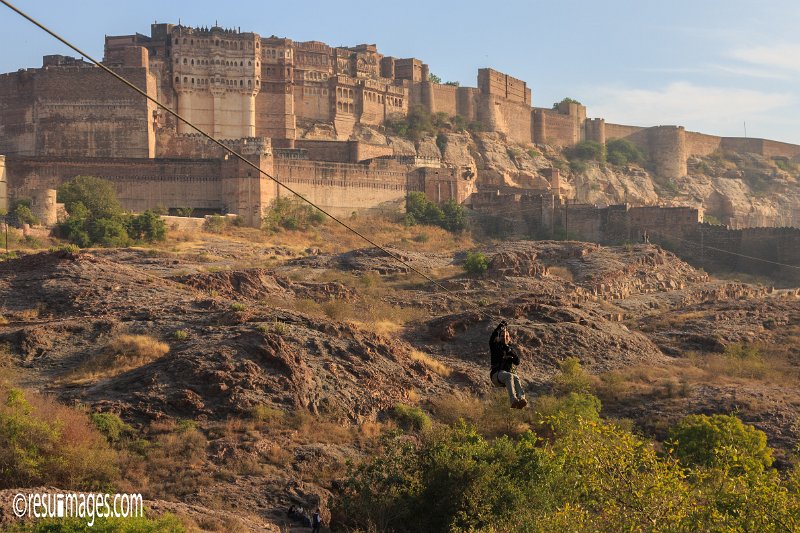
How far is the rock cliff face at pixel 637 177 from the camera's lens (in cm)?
6925

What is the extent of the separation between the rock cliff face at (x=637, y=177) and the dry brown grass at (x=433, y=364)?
122ft

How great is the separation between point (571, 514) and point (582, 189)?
204 ft

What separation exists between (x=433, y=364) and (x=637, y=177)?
56529mm

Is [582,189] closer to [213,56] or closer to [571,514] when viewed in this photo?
[213,56]

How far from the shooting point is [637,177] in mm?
81938

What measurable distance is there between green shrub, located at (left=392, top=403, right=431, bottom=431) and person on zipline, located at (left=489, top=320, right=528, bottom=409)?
9918mm

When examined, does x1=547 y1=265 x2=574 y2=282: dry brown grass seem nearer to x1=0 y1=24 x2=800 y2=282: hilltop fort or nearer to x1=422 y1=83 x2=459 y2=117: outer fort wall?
x1=0 y1=24 x2=800 y2=282: hilltop fort

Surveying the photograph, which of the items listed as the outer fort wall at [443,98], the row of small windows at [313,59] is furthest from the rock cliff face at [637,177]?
the row of small windows at [313,59]

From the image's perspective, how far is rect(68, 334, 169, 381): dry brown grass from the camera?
2430cm

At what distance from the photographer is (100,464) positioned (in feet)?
62.4

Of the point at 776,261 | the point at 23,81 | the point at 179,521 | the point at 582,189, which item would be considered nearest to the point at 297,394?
the point at 179,521

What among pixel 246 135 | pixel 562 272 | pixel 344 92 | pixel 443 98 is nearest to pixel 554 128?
pixel 443 98

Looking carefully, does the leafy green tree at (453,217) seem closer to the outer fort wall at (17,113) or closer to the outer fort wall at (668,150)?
the outer fort wall at (17,113)

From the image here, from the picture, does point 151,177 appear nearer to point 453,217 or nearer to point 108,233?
point 108,233
